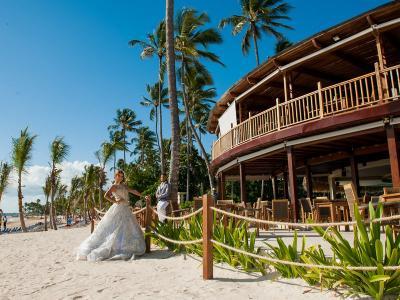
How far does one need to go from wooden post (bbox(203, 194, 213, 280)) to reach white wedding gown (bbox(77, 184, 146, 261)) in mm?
2264

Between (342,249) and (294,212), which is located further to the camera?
(294,212)

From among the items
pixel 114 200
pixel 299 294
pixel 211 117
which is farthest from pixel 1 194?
pixel 299 294

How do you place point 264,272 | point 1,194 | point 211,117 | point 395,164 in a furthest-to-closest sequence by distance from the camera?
point 1,194
point 211,117
point 395,164
point 264,272

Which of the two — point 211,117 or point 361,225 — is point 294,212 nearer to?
point 361,225

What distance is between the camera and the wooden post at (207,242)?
4.47 m

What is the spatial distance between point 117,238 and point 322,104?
21.0ft

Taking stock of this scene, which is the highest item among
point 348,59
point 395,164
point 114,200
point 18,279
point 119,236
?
point 348,59

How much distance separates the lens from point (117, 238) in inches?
259

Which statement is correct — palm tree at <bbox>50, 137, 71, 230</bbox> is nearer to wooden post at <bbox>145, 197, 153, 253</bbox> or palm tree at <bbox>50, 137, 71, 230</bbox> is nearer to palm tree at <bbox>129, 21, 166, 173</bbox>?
palm tree at <bbox>129, 21, 166, 173</bbox>

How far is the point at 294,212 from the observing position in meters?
9.75

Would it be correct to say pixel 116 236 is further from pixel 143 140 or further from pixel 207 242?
pixel 143 140

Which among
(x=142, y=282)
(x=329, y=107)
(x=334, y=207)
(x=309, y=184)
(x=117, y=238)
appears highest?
(x=329, y=107)

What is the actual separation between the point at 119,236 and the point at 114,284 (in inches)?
85.6

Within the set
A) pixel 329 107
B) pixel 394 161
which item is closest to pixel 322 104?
pixel 394 161
